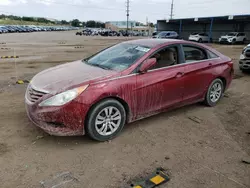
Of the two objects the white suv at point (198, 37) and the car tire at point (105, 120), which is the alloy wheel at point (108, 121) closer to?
the car tire at point (105, 120)

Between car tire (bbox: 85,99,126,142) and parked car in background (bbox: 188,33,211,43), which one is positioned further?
parked car in background (bbox: 188,33,211,43)

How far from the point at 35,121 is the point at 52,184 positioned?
115 cm

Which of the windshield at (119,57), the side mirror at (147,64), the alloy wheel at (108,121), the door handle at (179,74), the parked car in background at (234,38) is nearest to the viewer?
the alloy wheel at (108,121)

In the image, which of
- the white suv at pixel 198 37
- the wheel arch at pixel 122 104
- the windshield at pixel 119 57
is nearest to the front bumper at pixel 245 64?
the windshield at pixel 119 57

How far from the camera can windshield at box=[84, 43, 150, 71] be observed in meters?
4.14

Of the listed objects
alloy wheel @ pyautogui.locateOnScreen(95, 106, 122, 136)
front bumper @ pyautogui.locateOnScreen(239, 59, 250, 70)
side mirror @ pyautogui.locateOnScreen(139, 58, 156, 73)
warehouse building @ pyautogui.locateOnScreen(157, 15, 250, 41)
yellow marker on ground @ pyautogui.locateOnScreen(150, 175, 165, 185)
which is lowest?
yellow marker on ground @ pyautogui.locateOnScreen(150, 175, 165, 185)

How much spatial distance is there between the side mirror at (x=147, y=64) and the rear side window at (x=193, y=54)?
3.38 feet

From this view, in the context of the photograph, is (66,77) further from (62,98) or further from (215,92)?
(215,92)

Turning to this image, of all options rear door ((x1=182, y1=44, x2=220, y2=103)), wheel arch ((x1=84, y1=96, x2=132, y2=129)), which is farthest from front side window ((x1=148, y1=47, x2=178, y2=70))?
wheel arch ((x1=84, y1=96, x2=132, y2=129))

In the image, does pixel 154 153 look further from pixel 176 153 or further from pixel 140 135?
pixel 140 135

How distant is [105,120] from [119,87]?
563 mm

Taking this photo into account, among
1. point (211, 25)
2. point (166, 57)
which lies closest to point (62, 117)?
point (166, 57)

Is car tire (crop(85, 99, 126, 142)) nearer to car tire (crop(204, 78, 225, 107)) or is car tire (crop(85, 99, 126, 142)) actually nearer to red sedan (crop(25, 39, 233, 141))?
red sedan (crop(25, 39, 233, 141))

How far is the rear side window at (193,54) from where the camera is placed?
189 inches
